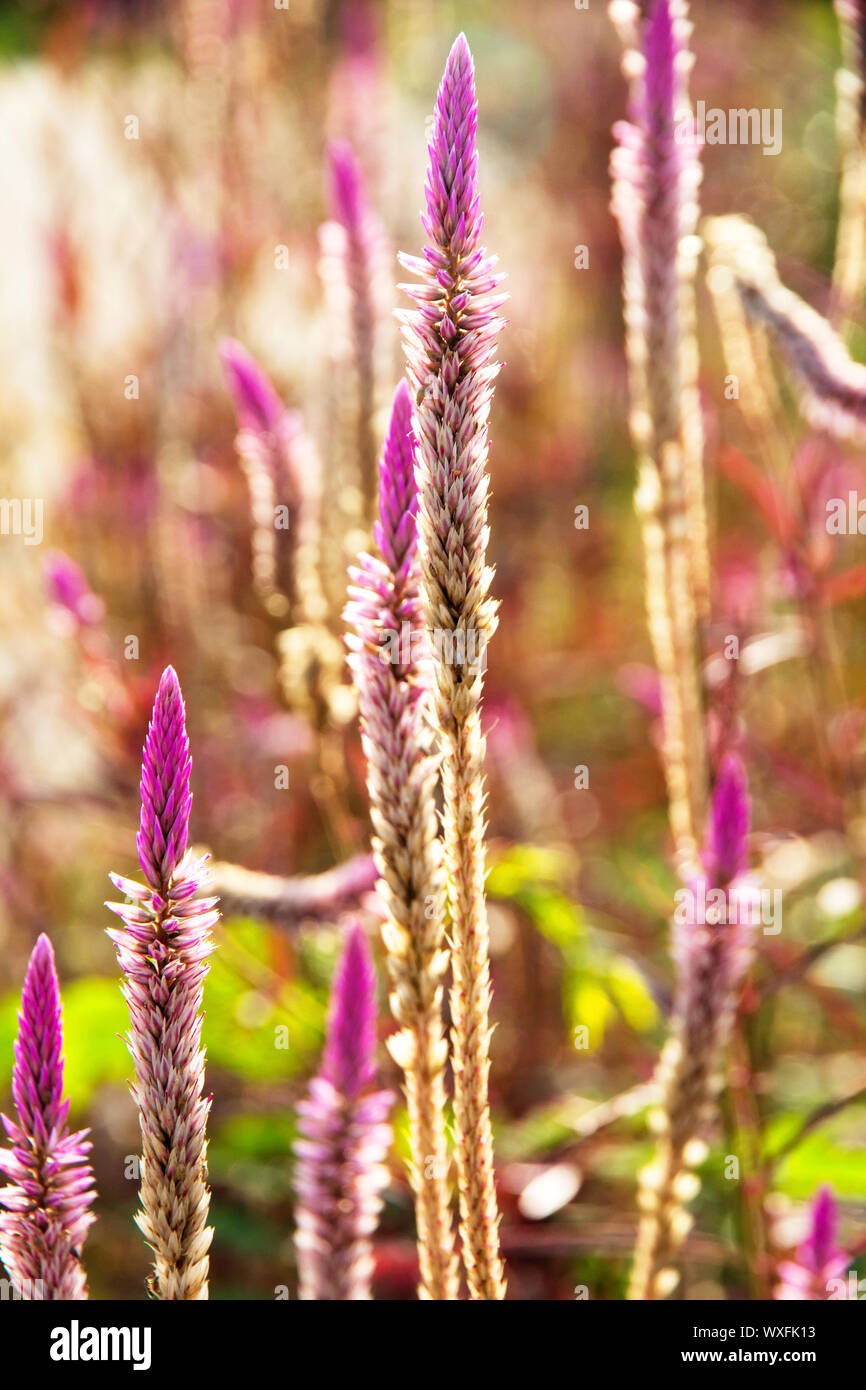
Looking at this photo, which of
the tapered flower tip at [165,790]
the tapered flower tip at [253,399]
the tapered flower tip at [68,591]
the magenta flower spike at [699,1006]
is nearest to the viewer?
the tapered flower tip at [165,790]

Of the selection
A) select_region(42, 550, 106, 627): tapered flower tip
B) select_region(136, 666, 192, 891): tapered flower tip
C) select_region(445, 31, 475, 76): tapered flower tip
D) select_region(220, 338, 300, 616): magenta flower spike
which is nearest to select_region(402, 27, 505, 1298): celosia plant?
select_region(445, 31, 475, 76): tapered flower tip

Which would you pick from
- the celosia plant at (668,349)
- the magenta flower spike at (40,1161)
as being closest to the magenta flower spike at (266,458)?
the celosia plant at (668,349)

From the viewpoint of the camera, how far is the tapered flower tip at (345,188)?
1.08m

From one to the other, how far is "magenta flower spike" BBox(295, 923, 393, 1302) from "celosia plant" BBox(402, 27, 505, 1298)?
0.19ft

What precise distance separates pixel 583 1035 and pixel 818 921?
0.79m

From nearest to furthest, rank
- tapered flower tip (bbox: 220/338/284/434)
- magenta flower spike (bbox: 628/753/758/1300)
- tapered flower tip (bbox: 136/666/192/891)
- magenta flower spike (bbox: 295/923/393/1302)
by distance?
1. tapered flower tip (bbox: 136/666/192/891)
2. magenta flower spike (bbox: 295/923/393/1302)
3. magenta flower spike (bbox: 628/753/758/1300)
4. tapered flower tip (bbox: 220/338/284/434)

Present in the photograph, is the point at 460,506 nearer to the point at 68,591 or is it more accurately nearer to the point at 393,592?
the point at 393,592

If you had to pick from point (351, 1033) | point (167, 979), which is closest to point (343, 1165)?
point (351, 1033)

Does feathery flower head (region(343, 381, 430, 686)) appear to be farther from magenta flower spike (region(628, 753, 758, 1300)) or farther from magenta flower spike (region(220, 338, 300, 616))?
magenta flower spike (region(220, 338, 300, 616))

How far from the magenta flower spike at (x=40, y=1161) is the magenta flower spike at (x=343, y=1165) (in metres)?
0.13

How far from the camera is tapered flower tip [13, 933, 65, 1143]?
1.89ft

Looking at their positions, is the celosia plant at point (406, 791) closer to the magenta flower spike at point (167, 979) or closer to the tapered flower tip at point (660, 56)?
the magenta flower spike at point (167, 979)

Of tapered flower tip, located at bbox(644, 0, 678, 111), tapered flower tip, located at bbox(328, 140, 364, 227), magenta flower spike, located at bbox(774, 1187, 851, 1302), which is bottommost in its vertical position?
magenta flower spike, located at bbox(774, 1187, 851, 1302)

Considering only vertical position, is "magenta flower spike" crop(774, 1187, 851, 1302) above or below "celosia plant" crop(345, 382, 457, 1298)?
below
